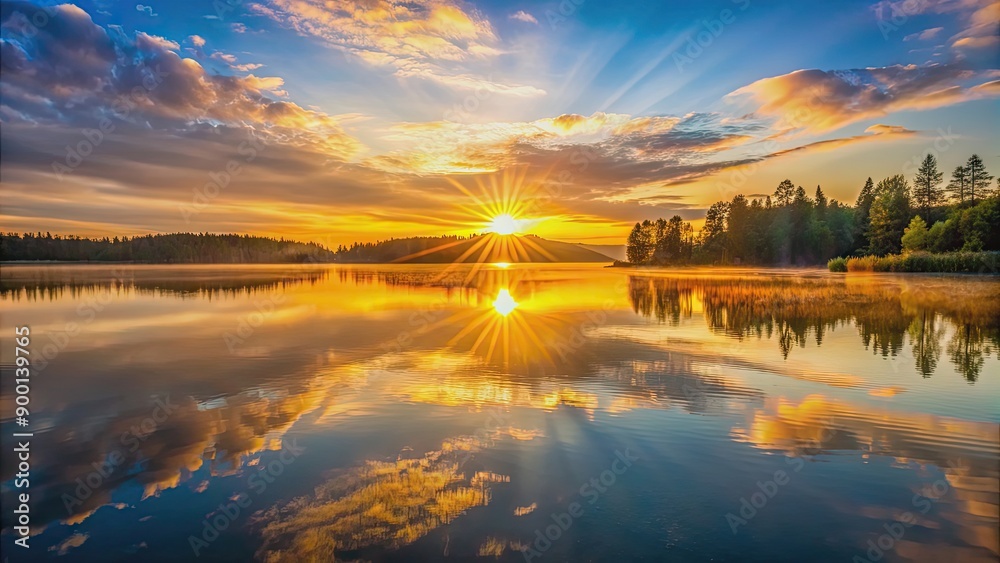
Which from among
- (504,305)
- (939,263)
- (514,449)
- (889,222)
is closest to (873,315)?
(504,305)

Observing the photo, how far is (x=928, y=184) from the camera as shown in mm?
130500

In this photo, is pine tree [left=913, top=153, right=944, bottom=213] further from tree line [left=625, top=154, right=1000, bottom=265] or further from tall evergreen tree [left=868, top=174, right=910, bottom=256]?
tall evergreen tree [left=868, top=174, right=910, bottom=256]

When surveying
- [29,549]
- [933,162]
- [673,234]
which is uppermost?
[933,162]

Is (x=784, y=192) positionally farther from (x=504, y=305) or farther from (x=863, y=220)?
(x=504, y=305)

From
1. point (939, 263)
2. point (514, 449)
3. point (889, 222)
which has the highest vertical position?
point (889, 222)

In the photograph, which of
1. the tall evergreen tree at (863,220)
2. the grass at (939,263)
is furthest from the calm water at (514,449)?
the tall evergreen tree at (863,220)

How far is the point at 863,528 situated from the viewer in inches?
302

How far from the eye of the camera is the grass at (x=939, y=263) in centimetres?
6475

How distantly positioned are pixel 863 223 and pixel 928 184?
67.1 feet

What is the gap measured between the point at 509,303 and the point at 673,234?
16486 cm

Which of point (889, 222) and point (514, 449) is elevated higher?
point (889, 222)

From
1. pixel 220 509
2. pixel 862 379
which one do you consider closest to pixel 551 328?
pixel 862 379

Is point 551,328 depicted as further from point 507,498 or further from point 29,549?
point 29,549

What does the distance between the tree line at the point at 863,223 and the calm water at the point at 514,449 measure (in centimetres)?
8857
